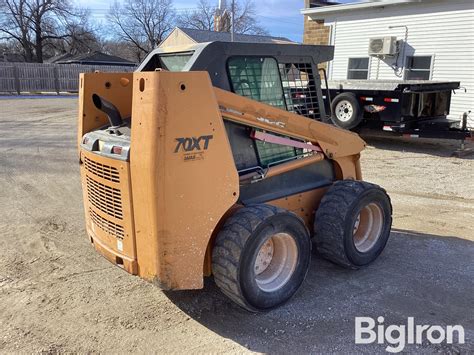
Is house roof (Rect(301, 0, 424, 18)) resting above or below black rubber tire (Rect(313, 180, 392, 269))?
above

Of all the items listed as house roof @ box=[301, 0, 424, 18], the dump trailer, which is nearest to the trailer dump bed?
the dump trailer

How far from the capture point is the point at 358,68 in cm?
1856

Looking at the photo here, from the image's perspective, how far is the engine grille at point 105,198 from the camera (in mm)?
3674

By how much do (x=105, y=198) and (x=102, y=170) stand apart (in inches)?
9.3

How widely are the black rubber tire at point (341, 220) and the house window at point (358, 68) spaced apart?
14655mm

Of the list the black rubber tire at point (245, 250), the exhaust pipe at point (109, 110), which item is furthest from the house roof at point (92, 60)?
the black rubber tire at point (245, 250)

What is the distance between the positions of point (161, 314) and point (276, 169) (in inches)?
63.3

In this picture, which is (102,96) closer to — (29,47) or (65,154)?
(65,154)

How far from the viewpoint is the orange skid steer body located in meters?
3.25

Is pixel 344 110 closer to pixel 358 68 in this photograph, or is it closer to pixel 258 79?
pixel 358 68

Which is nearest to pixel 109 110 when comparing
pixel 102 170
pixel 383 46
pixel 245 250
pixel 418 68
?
pixel 102 170

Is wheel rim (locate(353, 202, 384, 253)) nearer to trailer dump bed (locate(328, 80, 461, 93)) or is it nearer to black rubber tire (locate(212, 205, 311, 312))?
black rubber tire (locate(212, 205, 311, 312))

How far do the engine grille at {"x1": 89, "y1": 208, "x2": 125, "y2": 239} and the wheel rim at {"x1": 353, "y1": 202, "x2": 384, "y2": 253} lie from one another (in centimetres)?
254

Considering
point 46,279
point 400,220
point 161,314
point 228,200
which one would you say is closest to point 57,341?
point 161,314
